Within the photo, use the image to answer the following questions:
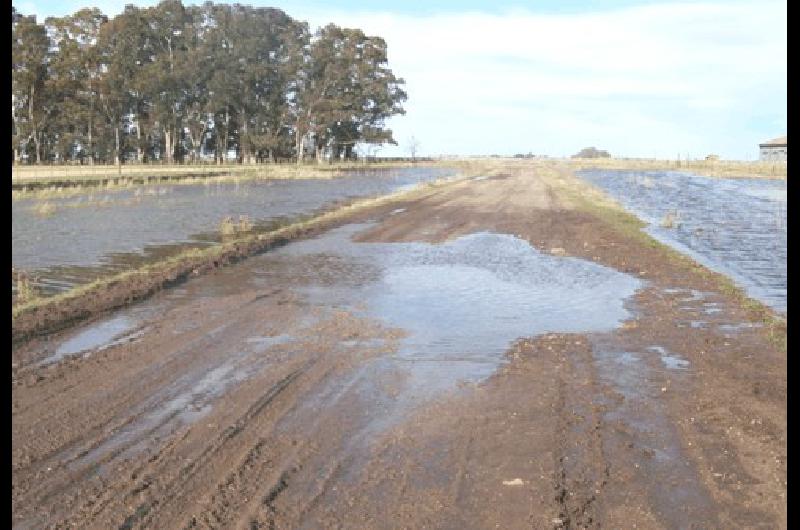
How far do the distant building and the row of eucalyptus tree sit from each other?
54.2 metres

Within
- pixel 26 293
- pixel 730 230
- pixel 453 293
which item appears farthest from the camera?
pixel 730 230

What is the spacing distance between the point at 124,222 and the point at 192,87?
54127 mm

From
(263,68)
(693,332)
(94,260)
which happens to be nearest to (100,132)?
(263,68)

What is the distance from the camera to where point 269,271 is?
14578mm

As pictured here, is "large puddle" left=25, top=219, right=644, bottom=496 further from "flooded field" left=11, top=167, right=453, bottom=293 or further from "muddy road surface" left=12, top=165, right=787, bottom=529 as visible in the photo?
"flooded field" left=11, top=167, right=453, bottom=293

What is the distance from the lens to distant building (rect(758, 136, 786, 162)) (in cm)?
10122

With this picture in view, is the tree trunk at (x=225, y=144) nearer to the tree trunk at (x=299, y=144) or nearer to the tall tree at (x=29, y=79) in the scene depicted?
the tree trunk at (x=299, y=144)

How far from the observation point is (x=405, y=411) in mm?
6605

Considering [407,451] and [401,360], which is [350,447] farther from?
[401,360]

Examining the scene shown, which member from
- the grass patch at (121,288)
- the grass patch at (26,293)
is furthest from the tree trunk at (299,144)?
the grass patch at (26,293)

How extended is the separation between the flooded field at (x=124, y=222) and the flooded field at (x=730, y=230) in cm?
1313

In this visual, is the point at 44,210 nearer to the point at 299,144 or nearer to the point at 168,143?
the point at 168,143

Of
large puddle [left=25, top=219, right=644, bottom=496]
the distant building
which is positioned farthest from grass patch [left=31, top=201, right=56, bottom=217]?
the distant building

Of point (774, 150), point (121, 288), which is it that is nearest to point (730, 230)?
point (121, 288)
